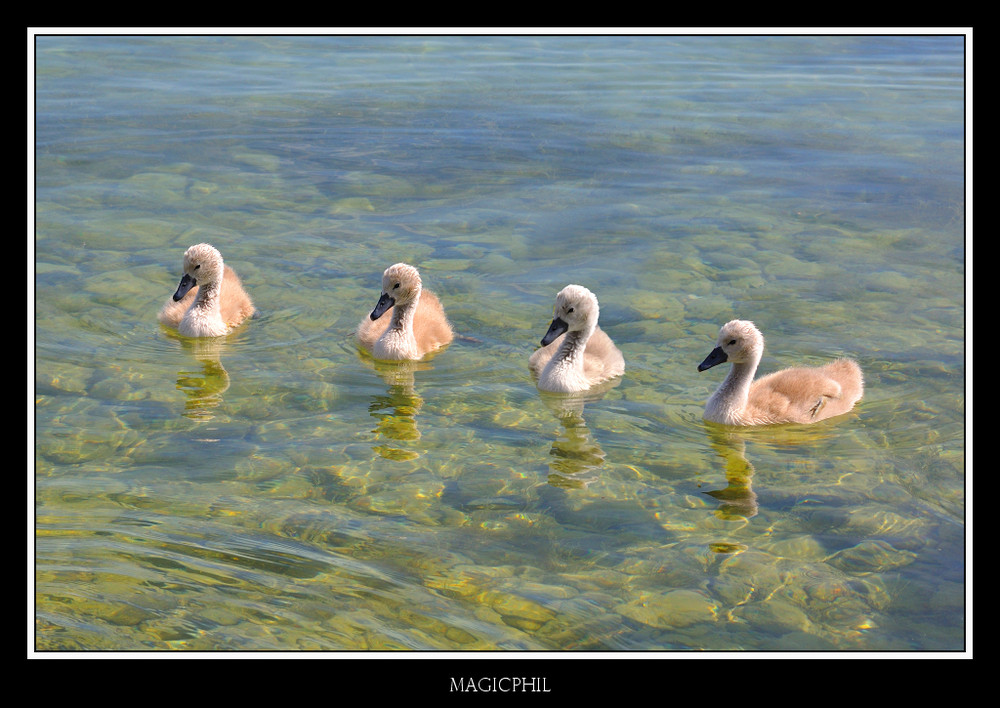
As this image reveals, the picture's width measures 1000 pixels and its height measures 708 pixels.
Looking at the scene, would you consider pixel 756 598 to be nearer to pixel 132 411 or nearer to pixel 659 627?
pixel 659 627

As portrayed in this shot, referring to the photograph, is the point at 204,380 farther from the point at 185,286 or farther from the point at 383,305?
the point at 383,305

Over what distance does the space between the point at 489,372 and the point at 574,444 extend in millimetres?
1329

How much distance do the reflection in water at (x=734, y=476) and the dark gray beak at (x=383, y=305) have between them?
9.11 feet

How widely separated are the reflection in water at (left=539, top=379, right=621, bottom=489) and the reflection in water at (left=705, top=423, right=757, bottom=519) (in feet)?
2.76

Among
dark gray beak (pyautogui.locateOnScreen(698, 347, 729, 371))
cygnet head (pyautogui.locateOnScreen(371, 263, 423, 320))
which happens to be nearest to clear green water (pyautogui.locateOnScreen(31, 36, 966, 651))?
dark gray beak (pyautogui.locateOnScreen(698, 347, 729, 371))

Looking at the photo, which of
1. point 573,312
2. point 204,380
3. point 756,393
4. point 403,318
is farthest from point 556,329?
point 204,380

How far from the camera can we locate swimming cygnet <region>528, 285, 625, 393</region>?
881 centimetres

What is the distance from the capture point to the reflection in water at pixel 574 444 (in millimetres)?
7602

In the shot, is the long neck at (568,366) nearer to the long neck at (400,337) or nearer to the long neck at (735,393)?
the long neck at (735,393)

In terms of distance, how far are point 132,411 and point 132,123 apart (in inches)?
328

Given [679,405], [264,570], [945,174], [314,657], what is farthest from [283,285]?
[945,174]

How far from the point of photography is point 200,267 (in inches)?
381

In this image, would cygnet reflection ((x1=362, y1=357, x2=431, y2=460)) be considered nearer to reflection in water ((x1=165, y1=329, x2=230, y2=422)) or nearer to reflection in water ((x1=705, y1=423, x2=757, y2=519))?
reflection in water ((x1=165, y1=329, x2=230, y2=422))

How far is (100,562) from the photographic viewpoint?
634 centimetres
